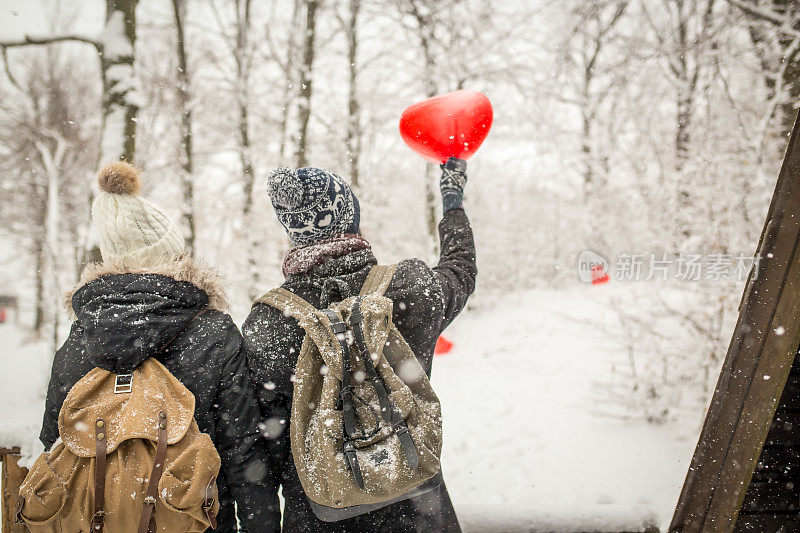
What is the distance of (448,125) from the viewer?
196 centimetres

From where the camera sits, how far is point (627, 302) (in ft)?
18.9

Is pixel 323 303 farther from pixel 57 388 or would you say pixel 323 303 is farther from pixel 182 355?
pixel 57 388

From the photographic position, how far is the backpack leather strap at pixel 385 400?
1.22m

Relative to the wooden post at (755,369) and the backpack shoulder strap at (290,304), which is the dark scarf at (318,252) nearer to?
the backpack shoulder strap at (290,304)

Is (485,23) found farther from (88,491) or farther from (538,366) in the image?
(88,491)

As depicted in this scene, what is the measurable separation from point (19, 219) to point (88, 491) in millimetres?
9688

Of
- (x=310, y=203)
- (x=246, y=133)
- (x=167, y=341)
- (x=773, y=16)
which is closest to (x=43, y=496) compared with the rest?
(x=167, y=341)

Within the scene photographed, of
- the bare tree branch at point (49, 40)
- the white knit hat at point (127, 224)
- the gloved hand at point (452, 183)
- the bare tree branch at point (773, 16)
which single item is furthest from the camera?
the bare tree branch at point (773, 16)

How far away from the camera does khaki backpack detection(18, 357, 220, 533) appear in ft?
4.20

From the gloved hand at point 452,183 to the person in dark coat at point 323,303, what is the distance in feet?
0.89

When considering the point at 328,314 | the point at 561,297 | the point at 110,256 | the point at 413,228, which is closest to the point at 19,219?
the point at 413,228

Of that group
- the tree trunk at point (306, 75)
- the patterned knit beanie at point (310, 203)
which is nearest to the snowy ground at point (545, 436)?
the patterned knit beanie at point (310, 203)

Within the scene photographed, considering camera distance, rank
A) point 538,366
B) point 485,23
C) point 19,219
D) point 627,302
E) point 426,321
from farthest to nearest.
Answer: point 19,219, point 485,23, point 538,366, point 627,302, point 426,321

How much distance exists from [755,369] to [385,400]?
1431 mm
